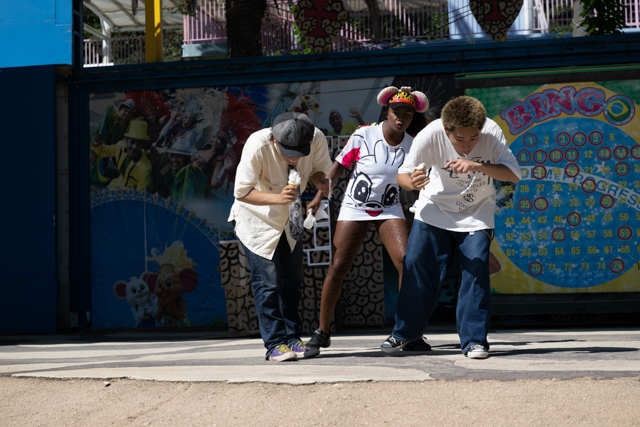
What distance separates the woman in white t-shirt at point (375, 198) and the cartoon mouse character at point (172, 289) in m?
3.25

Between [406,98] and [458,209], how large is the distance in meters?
1.11

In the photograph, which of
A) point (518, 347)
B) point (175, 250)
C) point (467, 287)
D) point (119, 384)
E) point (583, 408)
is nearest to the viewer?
point (583, 408)

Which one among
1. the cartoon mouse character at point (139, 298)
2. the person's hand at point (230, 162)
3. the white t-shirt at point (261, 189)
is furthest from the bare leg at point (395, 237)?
the cartoon mouse character at point (139, 298)

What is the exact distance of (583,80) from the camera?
23.5 ft

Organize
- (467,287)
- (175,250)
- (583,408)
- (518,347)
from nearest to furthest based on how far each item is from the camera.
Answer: (583,408) < (467,287) < (518,347) < (175,250)

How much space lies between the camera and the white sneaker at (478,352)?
13.9 feet

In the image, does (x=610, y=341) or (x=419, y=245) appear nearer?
(x=419, y=245)

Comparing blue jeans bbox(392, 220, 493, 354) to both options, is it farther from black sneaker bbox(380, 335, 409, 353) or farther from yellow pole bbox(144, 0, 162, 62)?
yellow pole bbox(144, 0, 162, 62)

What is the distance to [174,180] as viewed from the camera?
7.91m

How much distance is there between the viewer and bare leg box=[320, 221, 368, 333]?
4.99m

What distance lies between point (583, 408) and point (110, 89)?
6.96 m

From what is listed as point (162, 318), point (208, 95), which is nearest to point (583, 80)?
point (208, 95)

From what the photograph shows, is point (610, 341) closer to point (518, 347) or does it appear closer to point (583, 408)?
point (518, 347)

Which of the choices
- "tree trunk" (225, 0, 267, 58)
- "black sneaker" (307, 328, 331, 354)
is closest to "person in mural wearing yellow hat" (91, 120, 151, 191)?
"black sneaker" (307, 328, 331, 354)
